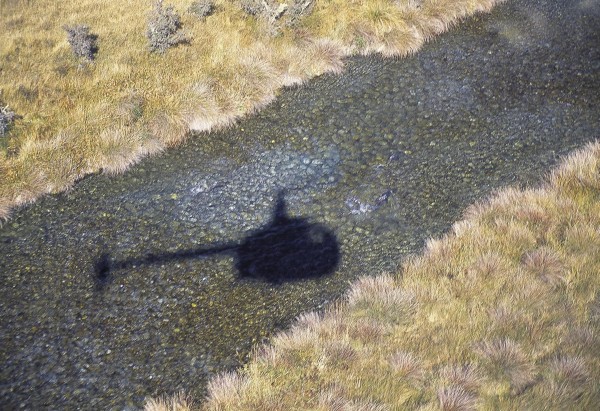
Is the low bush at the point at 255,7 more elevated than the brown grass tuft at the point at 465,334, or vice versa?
the low bush at the point at 255,7

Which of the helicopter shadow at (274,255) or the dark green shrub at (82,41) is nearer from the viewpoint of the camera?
the helicopter shadow at (274,255)

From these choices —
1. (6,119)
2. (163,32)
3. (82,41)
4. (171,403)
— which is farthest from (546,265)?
(82,41)

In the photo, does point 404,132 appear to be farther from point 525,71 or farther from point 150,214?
point 150,214

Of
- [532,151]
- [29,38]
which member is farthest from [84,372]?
[29,38]

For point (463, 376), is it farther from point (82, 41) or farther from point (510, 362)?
point (82, 41)

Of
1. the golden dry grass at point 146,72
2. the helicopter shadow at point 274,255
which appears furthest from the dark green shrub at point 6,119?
the helicopter shadow at point 274,255

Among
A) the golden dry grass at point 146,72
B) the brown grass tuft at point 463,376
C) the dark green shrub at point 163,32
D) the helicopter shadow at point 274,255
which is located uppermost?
the dark green shrub at point 163,32

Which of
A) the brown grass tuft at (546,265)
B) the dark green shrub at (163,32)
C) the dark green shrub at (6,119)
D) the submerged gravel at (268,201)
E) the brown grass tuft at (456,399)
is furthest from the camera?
the dark green shrub at (163,32)

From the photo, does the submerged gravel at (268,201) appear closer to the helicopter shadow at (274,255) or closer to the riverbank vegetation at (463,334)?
the helicopter shadow at (274,255)

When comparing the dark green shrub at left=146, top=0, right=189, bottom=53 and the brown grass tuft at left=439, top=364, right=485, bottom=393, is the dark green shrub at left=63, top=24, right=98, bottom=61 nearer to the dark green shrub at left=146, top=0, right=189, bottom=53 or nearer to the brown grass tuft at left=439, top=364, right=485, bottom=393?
the dark green shrub at left=146, top=0, right=189, bottom=53
